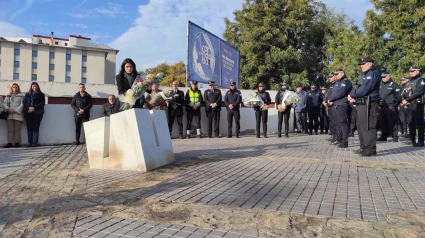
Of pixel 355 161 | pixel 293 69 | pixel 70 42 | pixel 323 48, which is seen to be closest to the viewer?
pixel 355 161

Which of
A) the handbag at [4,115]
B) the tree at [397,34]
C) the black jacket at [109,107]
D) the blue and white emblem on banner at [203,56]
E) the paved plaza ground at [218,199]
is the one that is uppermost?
the tree at [397,34]

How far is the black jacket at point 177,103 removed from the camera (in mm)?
10805

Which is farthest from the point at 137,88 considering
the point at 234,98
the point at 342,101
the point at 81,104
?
the point at 234,98

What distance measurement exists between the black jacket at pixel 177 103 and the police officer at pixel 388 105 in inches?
233

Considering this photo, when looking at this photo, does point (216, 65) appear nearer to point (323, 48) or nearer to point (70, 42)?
point (323, 48)

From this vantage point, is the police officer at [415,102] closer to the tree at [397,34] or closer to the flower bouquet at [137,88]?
the flower bouquet at [137,88]

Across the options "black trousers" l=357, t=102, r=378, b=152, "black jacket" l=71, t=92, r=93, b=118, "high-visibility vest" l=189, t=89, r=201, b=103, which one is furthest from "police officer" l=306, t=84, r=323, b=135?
"black jacket" l=71, t=92, r=93, b=118

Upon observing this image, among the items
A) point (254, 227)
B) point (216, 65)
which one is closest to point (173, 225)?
point (254, 227)

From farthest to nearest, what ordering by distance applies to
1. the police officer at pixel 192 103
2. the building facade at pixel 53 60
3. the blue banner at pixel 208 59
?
the building facade at pixel 53 60 < the blue banner at pixel 208 59 < the police officer at pixel 192 103

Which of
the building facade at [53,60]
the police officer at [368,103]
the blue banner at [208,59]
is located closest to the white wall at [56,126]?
the blue banner at [208,59]

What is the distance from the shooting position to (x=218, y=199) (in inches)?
143

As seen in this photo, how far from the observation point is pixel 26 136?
29.8 ft

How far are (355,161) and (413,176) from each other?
51.8 inches

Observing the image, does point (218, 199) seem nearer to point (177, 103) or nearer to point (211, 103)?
point (177, 103)
